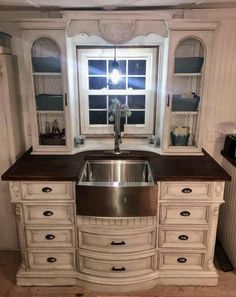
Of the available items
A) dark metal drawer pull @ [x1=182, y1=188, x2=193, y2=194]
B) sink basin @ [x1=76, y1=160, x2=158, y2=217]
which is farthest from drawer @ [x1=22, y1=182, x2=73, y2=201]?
dark metal drawer pull @ [x1=182, y1=188, x2=193, y2=194]

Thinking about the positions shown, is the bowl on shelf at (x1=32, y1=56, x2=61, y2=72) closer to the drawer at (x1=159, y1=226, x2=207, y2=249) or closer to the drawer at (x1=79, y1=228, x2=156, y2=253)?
the drawer at (x1=79, y1=228, x2=156, y2=253)

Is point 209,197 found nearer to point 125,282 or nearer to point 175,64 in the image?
point 125,282

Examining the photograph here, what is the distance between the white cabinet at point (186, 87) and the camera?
2174 millimetres

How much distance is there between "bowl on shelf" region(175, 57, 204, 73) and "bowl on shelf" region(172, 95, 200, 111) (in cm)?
23

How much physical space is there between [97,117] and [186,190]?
1201mm

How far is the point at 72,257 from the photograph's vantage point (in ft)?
7.29

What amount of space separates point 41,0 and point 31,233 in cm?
175

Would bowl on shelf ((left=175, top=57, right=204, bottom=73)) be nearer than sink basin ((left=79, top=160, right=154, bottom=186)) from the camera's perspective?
Yes

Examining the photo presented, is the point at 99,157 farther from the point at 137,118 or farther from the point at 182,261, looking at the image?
the point at 182,261

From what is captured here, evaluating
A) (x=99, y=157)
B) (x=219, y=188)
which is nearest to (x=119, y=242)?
(x=99, y=157)

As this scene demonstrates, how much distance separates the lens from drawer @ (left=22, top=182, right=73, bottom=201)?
6.71 ft

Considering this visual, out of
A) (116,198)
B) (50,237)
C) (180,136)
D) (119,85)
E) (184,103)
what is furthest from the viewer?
(119,85)

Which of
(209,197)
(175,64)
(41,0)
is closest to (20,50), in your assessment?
(41,0)

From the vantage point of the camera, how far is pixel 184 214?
2094 mm
